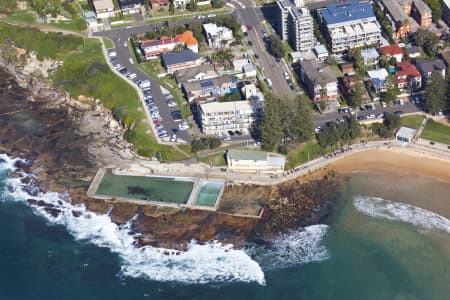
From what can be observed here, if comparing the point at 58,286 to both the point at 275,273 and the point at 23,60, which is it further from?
the point at 23,60

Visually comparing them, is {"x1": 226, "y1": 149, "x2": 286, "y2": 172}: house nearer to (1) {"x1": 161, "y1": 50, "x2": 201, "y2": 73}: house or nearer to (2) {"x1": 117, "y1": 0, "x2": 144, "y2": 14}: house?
(1) {"x1": 161, "y1": 50, "x2": 201, "y2": 73}: house

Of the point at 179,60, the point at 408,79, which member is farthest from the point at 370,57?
the point at 179,60

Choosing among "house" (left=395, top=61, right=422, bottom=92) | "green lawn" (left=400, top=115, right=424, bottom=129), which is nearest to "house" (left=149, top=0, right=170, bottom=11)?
"house" (left=395, top=61, right=422, bottom=92)

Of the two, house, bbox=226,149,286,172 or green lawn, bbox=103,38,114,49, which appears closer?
house, bbox=226,149,286,172

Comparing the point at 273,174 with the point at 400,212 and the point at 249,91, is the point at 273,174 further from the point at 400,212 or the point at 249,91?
the point at 400,212

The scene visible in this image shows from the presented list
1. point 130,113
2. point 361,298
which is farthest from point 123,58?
point 361,298

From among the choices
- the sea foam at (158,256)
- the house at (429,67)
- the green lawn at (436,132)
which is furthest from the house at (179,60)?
the green lawn at (436,132)
